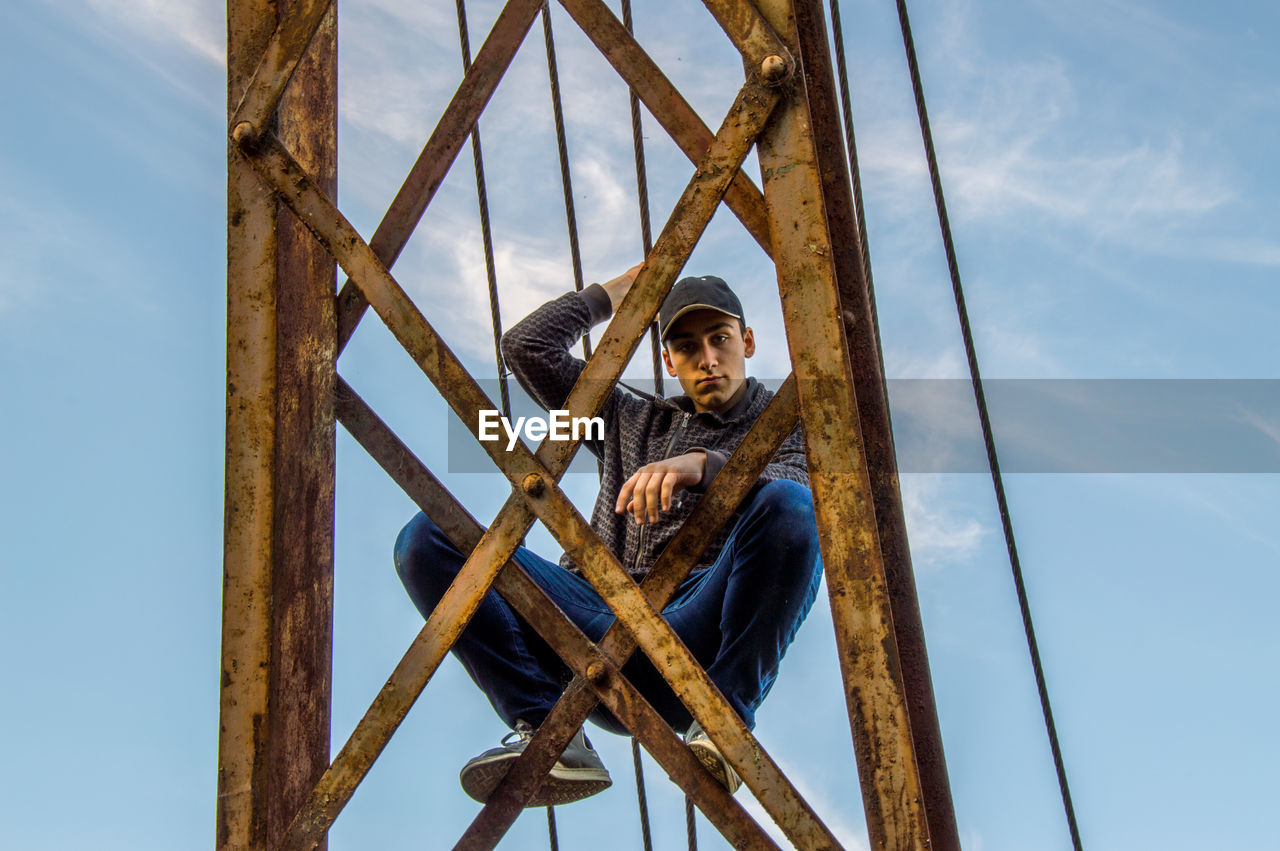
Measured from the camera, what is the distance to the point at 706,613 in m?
2.69

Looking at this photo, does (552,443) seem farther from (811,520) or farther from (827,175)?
(827,175)

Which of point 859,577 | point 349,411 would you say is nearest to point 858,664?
point 859,577

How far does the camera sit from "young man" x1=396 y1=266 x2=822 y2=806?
2.53 metres

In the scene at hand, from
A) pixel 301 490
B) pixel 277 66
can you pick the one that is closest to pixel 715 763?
pixel 301 490

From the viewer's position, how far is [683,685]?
1.97 m

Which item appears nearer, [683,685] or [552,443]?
[683,685]

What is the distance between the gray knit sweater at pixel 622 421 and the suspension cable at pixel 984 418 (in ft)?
2.73

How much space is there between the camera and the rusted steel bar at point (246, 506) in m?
2.11

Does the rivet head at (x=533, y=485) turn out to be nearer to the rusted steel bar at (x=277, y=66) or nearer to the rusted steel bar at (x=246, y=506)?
the rusted steel bar at (x=246, y=506)

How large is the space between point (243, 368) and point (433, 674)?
0.73 meters

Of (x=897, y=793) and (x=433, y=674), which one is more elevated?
(x=433, y=674)

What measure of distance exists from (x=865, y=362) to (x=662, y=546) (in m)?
0.80

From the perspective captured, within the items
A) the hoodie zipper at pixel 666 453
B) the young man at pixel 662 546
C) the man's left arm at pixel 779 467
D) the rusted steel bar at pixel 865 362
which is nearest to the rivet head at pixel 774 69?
the rusted steel bar at pixel 865 362

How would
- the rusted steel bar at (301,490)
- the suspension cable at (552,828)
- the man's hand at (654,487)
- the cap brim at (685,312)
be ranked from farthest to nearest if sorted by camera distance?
the suspension cable at (552,828) → the cap brim at (685,312) → the man's hand at (654,487) → the rusted steel bar at (301,490)
